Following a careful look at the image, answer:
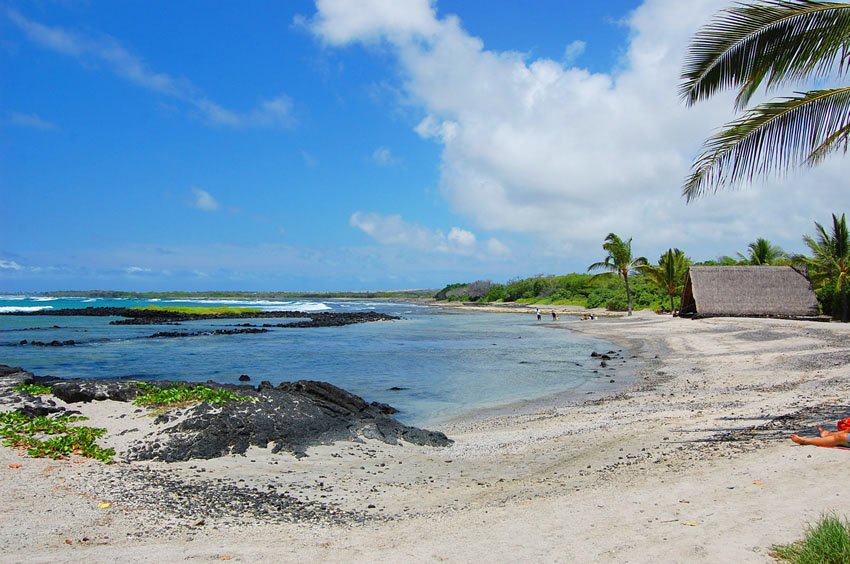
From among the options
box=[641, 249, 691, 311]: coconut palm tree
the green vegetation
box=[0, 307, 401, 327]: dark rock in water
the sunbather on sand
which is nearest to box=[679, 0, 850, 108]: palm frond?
the sunbather on sand

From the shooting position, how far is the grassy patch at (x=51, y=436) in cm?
697

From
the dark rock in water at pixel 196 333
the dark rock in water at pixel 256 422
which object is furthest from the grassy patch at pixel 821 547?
the dark rock in water at pixel 196 333

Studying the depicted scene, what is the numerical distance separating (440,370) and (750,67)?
1508 cm

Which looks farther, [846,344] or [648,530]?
[846,344]

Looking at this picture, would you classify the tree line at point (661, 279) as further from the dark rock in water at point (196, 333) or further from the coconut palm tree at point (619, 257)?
the dark rock in water at point (196, 333)

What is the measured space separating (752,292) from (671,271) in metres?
8.39

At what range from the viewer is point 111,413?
340 inches

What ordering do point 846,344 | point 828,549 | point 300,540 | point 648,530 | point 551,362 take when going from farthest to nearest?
point 551,362 < point 846,344 < point 300,540 < point 648,530 < point 828,549

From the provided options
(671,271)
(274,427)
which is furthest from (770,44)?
(671,271)

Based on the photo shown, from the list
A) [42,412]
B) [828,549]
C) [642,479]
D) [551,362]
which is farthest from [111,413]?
[551,362]

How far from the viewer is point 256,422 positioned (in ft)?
27.5

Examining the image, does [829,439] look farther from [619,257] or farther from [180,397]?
[619,257]

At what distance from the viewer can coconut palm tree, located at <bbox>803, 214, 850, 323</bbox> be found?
2862 cm

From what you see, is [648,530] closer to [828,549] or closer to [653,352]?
[828,549]
